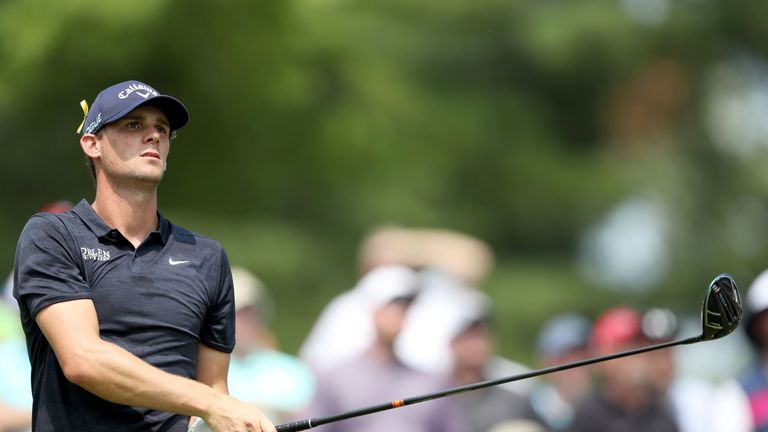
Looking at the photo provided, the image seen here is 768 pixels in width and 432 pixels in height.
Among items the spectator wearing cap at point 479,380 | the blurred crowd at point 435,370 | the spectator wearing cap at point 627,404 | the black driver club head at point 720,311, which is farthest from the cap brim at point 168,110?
the spectator wearing cap at point 627,404

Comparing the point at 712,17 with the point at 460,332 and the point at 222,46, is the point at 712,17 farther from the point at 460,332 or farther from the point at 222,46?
the point at 460,332

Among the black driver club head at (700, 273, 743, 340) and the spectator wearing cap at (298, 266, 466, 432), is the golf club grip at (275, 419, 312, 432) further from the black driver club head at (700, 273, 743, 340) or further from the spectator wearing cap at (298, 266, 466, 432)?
the spectator wearing cap at (298, 266, 466, 432)

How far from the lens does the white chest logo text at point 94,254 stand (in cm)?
425

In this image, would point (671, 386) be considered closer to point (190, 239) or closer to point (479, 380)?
point (479, 380)

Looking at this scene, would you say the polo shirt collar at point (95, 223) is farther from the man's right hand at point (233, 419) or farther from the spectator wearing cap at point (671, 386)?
the spectator wearing cap at point (671, 386)

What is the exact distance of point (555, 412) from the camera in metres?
9.91

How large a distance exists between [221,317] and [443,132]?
1202 centimetres

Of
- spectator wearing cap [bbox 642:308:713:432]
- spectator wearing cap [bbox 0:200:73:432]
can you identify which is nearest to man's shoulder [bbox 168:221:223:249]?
spectator wearing cap [bbox 0:200:73:432]

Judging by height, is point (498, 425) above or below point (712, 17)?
below

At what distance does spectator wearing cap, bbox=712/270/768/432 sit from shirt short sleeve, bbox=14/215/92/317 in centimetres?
496

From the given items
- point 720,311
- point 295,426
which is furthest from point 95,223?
point 720,311

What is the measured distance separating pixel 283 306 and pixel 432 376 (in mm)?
6298

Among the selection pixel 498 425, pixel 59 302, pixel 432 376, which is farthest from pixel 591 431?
pixel 59 302

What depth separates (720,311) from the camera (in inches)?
206
